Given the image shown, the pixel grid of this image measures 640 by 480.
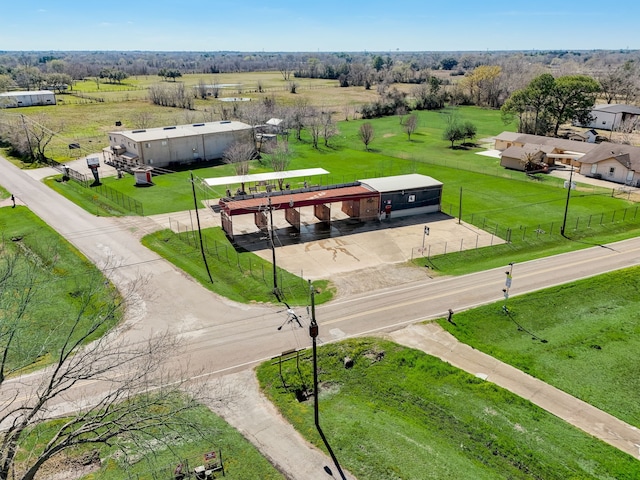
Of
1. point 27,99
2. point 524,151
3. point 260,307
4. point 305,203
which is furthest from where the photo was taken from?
point 27,99

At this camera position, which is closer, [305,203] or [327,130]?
[305,203]

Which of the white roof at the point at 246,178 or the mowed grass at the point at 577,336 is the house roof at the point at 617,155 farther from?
the white roof at the point at 246,178

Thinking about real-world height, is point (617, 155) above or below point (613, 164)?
above

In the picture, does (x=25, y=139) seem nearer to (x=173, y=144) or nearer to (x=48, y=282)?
(x=173, y=144)

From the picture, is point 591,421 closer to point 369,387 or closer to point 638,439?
point 638,439

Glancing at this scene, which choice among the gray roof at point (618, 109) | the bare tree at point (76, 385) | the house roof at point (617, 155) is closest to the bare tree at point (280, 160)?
the bare tree at point (76, 385)

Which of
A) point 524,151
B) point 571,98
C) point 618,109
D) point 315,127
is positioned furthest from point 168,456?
point 618,109

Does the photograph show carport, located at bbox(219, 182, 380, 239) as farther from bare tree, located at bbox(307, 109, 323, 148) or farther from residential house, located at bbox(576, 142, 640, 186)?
bare tree, located at bbox(307, 109, 323, 148)
